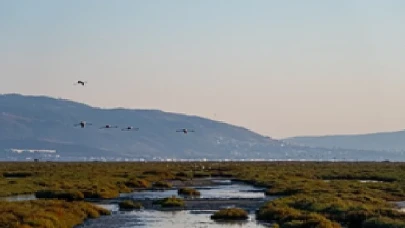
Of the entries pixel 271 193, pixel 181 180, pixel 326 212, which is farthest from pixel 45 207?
pixel 181 180

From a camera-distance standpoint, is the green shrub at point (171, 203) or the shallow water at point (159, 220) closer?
the shallow water at point (159, 220)

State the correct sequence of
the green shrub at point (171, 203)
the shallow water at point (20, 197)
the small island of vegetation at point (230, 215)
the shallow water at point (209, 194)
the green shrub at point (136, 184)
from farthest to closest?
the green shrub at point (136, 184)
the shallow water at point (209, 194)
the shallow water at point (20, 197)
the green shrub at point (171, 203)
the small island of vegetation at point (230, 215)

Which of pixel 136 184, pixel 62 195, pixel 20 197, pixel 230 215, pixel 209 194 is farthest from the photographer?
pixel 136 184

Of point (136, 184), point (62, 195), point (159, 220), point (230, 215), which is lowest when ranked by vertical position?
point (159, 220)

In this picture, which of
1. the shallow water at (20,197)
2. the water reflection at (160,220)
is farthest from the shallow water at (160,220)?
the shallow water at (20,197)

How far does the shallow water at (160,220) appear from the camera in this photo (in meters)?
51.3

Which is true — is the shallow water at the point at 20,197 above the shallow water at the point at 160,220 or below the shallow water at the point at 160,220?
above

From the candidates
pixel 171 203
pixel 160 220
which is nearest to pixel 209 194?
pixel 171 203

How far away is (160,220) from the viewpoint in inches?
2148

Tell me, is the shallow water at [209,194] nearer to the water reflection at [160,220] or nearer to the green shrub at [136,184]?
the green shrub at [136,184]

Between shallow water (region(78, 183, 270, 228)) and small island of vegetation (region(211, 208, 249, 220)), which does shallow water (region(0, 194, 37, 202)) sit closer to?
shallow water (region(78, 183, 270, 228))

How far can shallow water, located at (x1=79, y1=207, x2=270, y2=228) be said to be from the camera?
168 ft

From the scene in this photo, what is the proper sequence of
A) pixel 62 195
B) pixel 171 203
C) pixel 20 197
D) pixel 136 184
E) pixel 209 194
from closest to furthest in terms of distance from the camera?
pixel 171 203 → pixel 62 195 → pixel 20 197 → pixel 209 194 → pixel 136 184

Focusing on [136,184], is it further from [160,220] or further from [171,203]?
[160,220]
